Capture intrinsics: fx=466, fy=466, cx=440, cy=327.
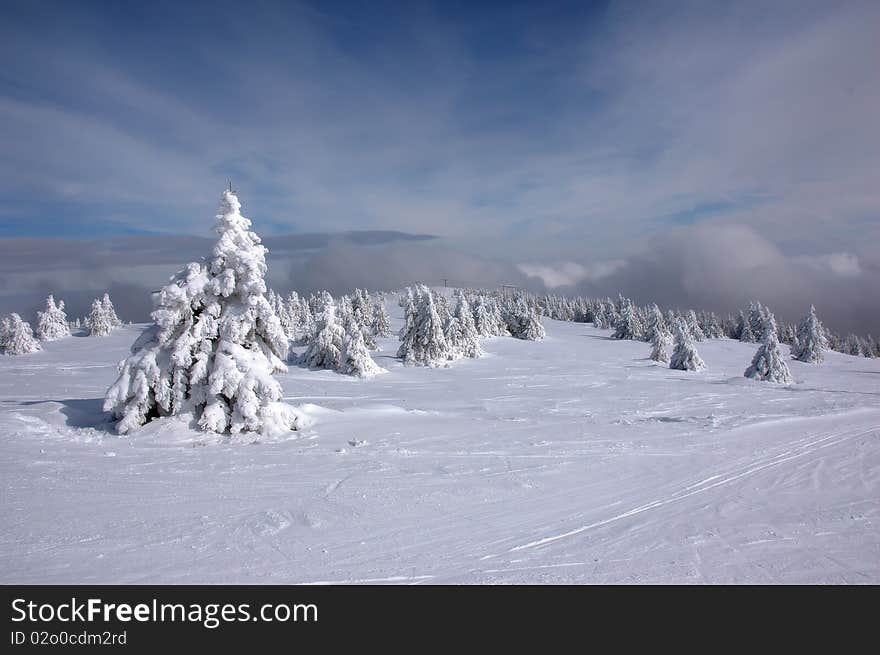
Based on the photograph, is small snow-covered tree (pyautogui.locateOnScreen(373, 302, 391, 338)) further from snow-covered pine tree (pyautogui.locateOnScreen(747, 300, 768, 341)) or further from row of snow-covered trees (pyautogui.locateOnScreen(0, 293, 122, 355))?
snow-covered pine tree (pyautogui.locateOnScreen(747, 300, 768, 341))

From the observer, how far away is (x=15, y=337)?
5562 centimetres

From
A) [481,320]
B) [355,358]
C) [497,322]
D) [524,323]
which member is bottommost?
[355,358]

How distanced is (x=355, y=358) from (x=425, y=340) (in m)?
11.6

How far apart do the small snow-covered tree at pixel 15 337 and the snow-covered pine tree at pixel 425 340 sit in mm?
45886

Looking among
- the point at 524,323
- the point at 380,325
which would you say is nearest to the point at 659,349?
the point at 524,323

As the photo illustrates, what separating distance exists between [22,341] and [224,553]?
67.5 meters

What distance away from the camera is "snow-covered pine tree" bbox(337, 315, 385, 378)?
41.6 metres

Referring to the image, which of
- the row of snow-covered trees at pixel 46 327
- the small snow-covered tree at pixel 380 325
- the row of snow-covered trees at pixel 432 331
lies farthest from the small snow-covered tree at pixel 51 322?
the row of snow-covered trees at pixel 432 331

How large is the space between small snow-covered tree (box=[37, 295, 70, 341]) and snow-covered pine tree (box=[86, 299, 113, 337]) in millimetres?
3888

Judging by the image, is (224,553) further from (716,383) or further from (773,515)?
(716,383)

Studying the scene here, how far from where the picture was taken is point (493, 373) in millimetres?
44906

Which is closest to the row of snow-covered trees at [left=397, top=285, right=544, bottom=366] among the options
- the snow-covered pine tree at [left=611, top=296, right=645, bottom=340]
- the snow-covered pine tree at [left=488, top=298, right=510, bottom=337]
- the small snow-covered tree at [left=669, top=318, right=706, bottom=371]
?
the snow-covered pine tree at [left=488, top=298, right=510, bottom=337]

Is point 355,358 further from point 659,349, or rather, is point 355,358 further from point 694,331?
point 694,331
